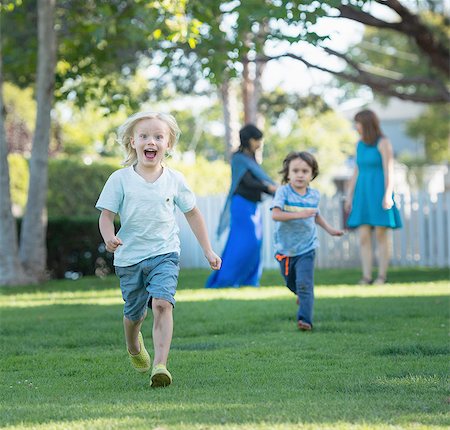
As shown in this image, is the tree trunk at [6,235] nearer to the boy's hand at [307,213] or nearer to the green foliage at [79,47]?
the green foliage at [79,47]

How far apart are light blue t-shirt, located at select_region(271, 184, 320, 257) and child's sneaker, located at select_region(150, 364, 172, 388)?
2.98m

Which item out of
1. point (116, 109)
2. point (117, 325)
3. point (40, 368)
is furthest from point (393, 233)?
point (40, 368)

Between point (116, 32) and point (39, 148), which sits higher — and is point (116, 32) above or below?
above

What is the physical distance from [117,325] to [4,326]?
3.35 ft

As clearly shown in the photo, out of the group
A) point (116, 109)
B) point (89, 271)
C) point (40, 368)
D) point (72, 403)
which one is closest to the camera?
point (72, 403)

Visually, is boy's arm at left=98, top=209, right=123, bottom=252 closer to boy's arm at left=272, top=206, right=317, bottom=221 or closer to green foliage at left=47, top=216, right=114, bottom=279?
boy's arm at left=272, top=206, right=317, bottom=221

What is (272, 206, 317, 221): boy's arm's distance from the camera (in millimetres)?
8367

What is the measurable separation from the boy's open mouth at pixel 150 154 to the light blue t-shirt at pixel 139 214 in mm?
135

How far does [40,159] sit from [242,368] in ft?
29.8

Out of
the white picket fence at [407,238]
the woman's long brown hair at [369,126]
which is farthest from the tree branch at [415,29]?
the woman's long brown hair at [369,126]

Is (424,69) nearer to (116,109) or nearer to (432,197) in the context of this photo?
(432,197)

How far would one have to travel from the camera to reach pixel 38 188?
14922mm

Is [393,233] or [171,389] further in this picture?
[393,233]

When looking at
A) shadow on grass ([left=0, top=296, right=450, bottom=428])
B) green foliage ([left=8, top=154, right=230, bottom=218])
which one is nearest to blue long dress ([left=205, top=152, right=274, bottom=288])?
shadow on grass ([left=0, top=296, right=450, bottom=428])
